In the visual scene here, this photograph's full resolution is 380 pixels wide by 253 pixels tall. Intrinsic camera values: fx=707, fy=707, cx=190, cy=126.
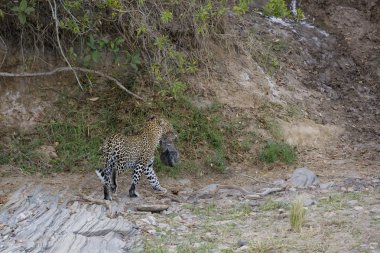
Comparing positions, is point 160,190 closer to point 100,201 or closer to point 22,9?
point 100,201

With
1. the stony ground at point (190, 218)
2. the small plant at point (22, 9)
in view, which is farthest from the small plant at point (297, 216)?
the small plant at point (22, 9)

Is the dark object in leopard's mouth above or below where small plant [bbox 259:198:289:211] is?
above

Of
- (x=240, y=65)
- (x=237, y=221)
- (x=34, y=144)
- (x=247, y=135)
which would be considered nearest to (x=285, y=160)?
(x=247, y=135)

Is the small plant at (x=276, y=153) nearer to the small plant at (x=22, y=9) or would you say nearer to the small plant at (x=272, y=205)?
the small plant at (x=272, y=205)

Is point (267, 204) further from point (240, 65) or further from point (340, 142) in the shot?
point (240, 65)

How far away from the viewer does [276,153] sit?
38.3 feet

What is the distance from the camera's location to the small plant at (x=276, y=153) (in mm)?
11602

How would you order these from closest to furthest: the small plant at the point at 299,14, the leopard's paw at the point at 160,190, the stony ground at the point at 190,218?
1. the stony ground at the point at 190,218
2. the leopard's paw at the point at 160,190
3. the small plant at the point at 299,14

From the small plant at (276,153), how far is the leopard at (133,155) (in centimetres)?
184

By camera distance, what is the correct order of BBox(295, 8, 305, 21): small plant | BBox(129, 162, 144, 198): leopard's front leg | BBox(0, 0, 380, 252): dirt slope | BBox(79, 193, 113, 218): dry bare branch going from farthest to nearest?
BBox(295, 8, 305, 21): small plant
BBox(129, 162, 144, 198): leopard's front leg
BBox(79, 193, 113, 218): dry bare branch
BBox(0, 0, 380, 252): dirt slope

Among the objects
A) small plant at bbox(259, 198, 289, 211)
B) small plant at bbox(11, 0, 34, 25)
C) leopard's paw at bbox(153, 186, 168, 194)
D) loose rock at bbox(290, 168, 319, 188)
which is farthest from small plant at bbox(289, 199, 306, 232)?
small plant at bbox(11, 0, 34, 25)

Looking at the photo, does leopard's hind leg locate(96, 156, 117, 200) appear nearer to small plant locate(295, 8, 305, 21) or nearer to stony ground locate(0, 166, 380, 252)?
stony ground locate(0, 166, 380, 252)

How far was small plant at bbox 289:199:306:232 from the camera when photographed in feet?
25.4

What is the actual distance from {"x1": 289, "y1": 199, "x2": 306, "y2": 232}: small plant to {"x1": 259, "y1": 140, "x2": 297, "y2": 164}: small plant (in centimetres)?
371
